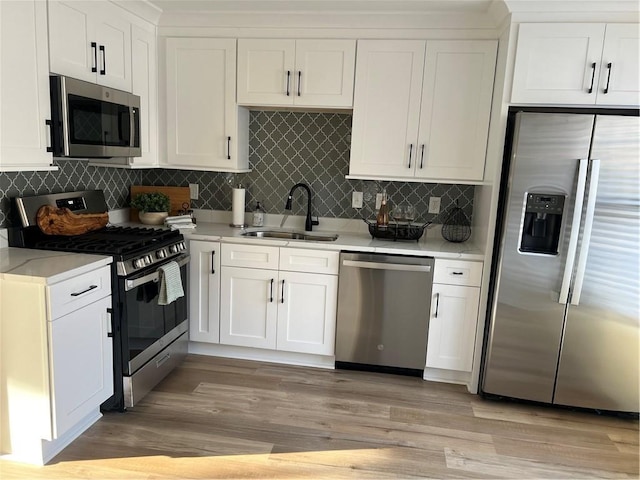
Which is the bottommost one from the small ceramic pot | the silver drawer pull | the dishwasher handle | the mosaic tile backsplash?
the silver drawer pull

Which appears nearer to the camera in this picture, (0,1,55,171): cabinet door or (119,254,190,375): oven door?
(0,1,55,171): cabinet door

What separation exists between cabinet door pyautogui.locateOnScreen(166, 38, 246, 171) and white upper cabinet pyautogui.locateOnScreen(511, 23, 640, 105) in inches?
74.1

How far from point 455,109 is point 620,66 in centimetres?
93

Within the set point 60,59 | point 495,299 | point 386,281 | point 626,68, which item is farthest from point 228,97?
point 626,68

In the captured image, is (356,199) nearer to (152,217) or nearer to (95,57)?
(152,217)

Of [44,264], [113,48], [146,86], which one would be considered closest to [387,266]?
[44,264]

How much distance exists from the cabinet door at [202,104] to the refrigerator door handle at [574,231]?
2.21 metres

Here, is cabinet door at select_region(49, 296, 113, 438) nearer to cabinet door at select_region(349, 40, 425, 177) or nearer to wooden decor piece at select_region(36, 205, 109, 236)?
wooden decor piece at select_region(36, 205, 109, 236)

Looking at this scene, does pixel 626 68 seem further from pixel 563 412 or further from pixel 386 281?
pixel 563 412

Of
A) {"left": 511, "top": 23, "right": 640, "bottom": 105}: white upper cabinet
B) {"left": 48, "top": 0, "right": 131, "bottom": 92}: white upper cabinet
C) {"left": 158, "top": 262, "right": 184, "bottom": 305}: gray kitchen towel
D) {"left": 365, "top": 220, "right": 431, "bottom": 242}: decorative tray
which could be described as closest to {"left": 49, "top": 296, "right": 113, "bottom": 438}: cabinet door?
{"left": 158, "top": 262, "right": 184, "bottom": 305}: gray kitchen towel

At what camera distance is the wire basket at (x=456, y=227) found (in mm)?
3402

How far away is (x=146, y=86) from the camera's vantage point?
3.23m

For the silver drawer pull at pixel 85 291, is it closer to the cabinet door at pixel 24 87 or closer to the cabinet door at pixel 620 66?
the cabinet door at pixel 24 87

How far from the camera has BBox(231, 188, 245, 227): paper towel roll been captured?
3571 millimetres
